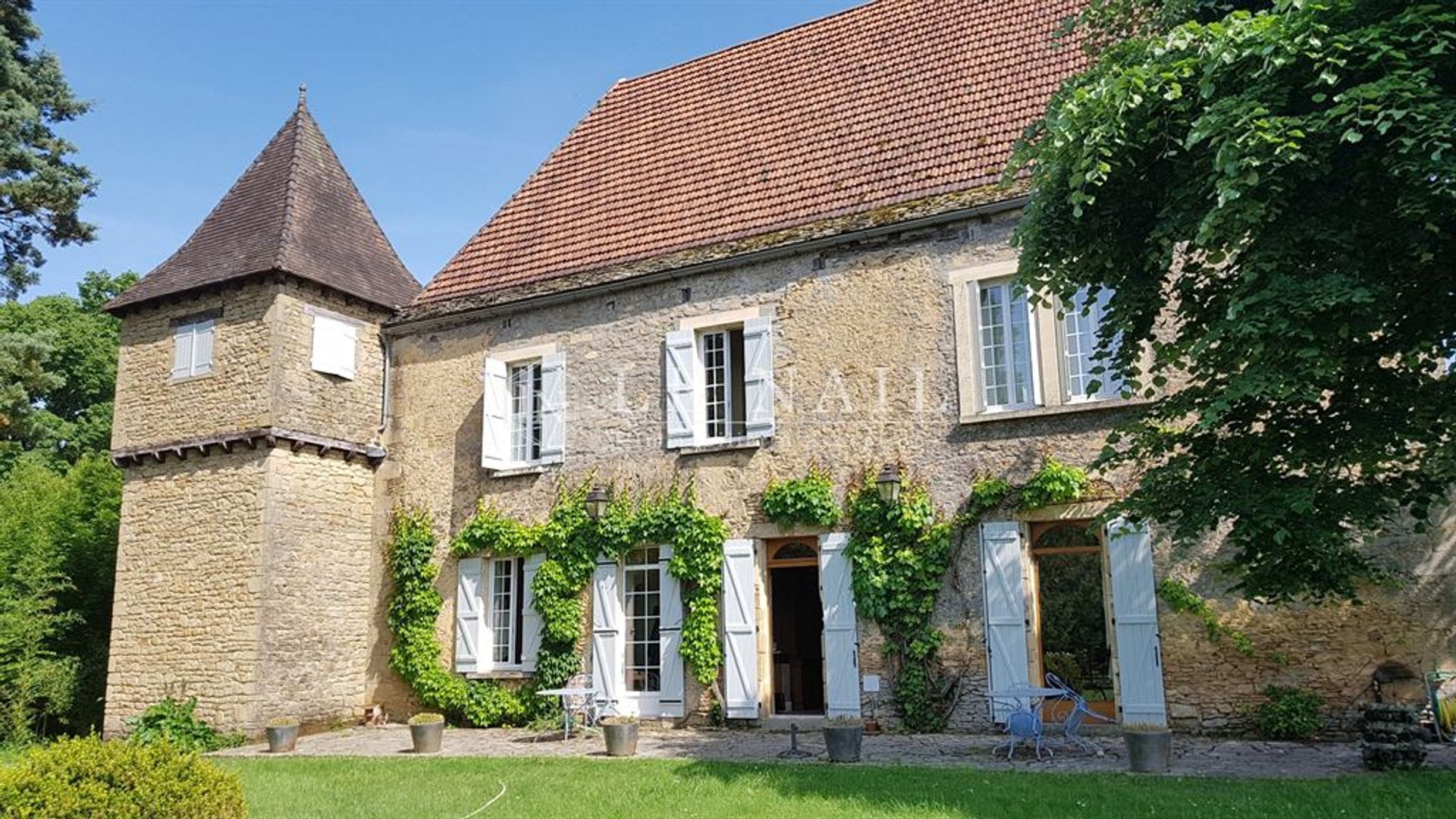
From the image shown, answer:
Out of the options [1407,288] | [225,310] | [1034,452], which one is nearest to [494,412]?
[225,310]

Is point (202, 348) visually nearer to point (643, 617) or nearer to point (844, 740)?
point (643, 617)

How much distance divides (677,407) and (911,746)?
4.81 metres

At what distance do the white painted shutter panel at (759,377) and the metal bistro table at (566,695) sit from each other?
3.39 meters

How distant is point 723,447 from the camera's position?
41.3ft

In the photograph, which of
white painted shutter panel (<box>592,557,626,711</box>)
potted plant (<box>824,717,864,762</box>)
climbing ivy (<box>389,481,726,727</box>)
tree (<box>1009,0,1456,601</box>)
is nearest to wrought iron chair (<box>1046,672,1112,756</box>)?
potted plant (<box>824,717,864,762</box>)

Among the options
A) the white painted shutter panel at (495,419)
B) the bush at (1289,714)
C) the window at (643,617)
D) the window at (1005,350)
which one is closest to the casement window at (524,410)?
the white painted shutter panel at (495,419)

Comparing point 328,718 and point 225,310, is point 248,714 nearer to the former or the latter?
point 328,718

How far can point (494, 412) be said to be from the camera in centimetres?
1411

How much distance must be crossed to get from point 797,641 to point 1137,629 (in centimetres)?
535

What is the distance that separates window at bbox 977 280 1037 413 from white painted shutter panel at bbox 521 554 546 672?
589cm

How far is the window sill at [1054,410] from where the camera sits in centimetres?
1057

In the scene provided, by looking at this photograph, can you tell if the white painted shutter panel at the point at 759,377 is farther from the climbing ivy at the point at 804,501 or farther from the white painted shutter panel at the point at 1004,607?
the white painted shutter panel at the point at 1004,607

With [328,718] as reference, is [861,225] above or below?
above

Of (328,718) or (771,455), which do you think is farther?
(328,718)
